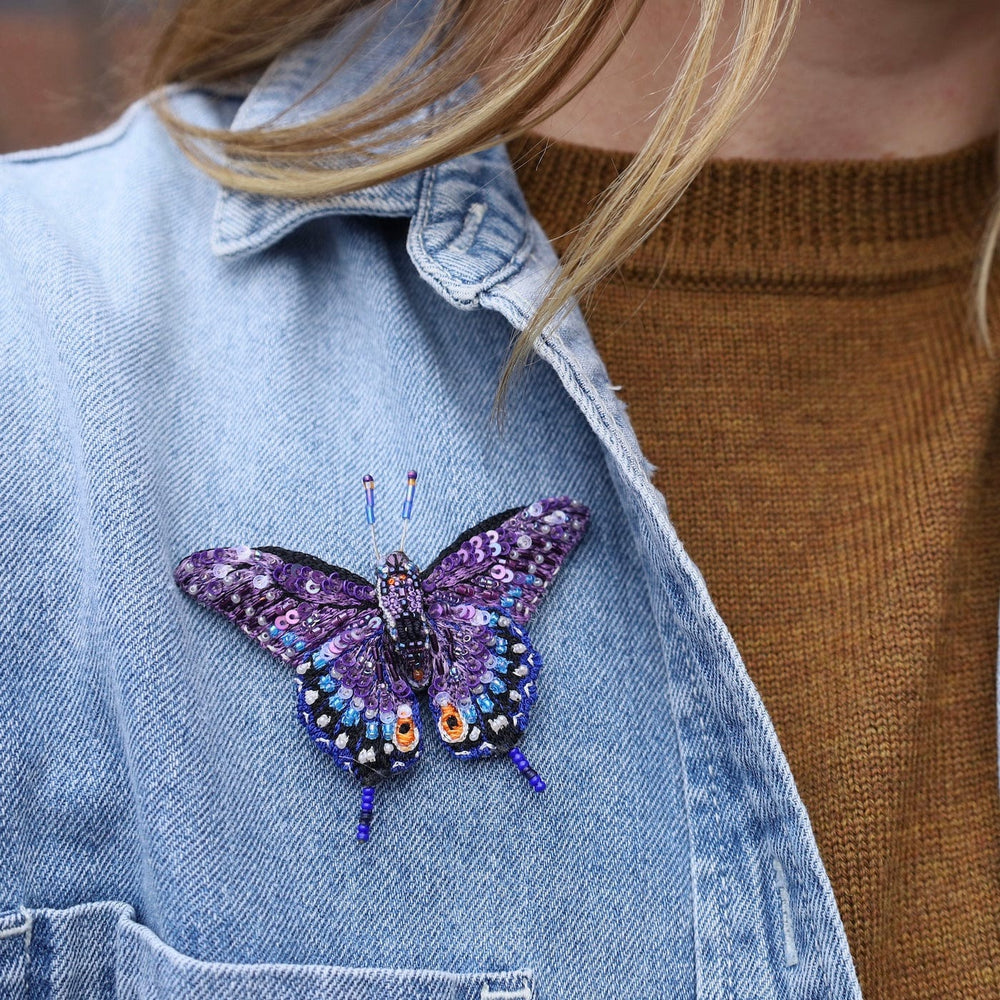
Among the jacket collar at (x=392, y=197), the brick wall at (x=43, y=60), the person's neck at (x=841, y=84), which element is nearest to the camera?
the jacket collar at (x=392, y=197)

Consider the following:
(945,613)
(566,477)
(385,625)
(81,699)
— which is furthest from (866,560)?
(81,699)

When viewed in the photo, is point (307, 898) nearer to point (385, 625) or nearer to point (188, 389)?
point (385, 625)

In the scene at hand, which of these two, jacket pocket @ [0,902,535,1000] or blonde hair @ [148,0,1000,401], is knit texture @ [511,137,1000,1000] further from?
jacket pocket @ [0,902,535,1000]

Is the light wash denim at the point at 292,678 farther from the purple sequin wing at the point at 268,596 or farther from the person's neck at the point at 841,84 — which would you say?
the person's neck at the point at 841,84

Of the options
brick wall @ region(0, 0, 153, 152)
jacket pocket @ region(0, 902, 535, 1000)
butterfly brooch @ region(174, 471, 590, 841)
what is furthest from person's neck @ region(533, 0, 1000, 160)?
brick wall @ region(0, 0, 153, 152)

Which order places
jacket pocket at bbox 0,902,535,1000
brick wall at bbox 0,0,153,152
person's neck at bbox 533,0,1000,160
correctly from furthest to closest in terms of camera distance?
1. brick wall at bbox 0,0,153,152
2. person's neck at bbox 533,0,1000,160
3. jacket pocket at bbox 0,902,535,1000

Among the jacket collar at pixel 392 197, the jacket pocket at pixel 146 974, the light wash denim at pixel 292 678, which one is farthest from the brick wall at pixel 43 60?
the jacket pocket at pixel 146 974

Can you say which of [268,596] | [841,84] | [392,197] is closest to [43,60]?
[392,197]
